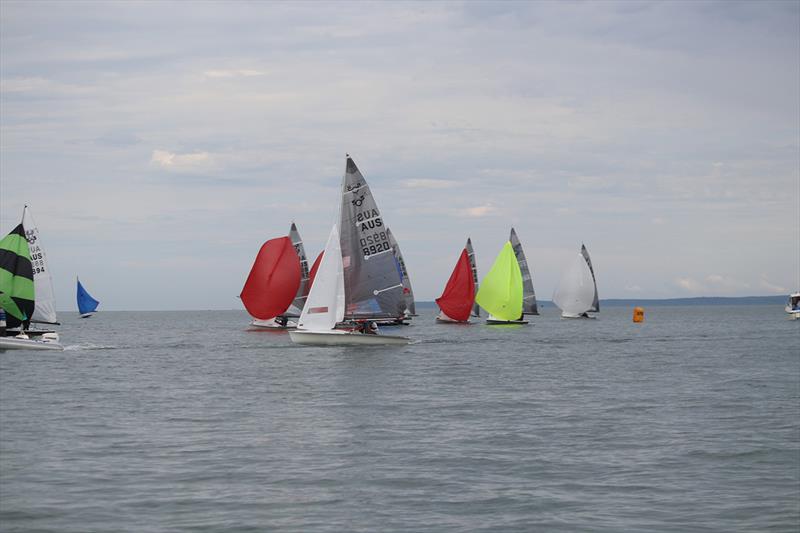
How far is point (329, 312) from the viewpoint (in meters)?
54.3

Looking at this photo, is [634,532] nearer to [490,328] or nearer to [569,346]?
[569,346]

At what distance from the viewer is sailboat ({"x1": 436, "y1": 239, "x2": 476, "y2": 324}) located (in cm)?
9856

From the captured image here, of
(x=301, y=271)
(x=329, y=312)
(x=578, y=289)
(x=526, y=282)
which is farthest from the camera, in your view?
(x=578, y=289)

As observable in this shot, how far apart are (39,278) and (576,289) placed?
90043mm

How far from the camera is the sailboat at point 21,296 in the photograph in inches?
2066

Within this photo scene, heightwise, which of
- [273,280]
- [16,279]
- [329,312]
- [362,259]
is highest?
[362,259]

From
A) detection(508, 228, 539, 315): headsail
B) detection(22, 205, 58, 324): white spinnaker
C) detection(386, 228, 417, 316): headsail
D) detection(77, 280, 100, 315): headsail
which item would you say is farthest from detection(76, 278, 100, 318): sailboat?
detection(22, 205, 58, 324): white spinnaker

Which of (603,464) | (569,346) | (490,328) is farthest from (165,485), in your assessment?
(490,328)

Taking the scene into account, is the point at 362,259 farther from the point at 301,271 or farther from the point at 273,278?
the point at 301,271

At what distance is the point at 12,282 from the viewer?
2080 inches

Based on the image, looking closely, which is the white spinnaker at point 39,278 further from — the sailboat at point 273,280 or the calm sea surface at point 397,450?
the sailboat at point 273,280

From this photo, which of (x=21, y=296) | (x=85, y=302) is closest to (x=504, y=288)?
(x=21, y=296)

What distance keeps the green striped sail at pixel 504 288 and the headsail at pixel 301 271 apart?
795 inches

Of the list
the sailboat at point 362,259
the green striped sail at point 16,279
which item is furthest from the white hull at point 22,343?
the sailboat at point 362,259
